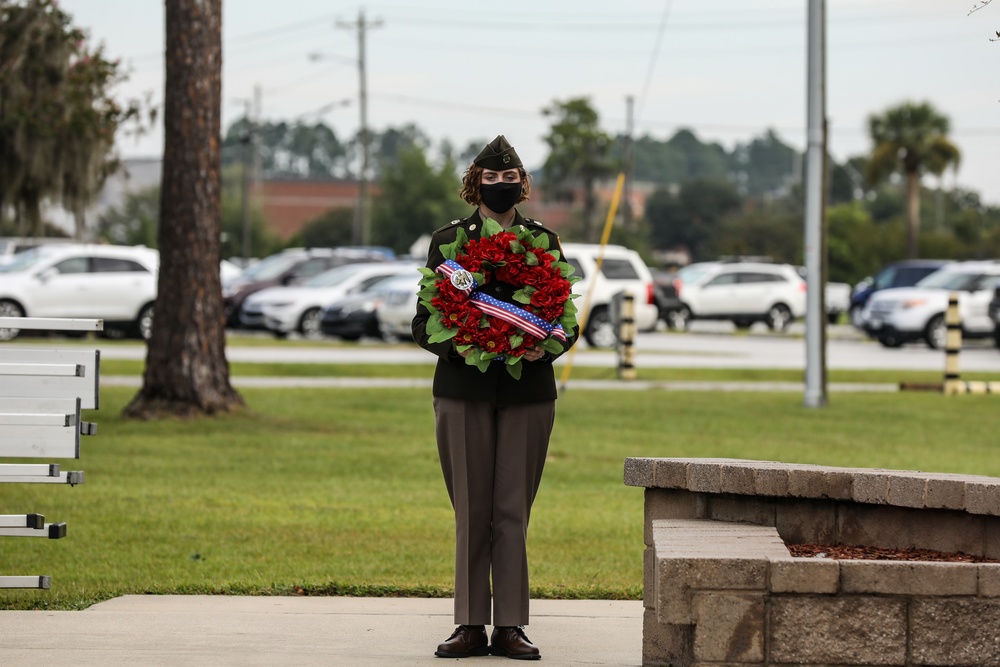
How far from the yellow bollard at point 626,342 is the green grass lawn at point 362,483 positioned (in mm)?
2548

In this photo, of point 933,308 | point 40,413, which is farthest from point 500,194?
point 933,308

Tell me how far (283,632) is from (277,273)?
97.1ft

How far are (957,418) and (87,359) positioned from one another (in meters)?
13.0

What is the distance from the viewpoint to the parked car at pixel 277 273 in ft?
113

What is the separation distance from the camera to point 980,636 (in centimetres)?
489

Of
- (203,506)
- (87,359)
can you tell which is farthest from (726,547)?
(203,506)

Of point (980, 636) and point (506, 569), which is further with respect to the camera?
point (506, 569)

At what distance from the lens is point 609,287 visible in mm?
30297

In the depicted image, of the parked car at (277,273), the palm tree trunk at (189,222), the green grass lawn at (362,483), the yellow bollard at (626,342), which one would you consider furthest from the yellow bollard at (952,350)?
the parked car at (277,273)

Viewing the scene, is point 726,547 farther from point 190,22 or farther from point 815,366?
point 815,366

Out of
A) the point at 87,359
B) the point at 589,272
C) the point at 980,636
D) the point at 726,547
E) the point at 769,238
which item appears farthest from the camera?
the point at 769,238

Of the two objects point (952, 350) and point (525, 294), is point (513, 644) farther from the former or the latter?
point (952, 350)

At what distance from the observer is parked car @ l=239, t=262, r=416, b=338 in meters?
33.0

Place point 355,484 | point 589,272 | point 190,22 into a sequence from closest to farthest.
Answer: point 355,484 < point 190,22 < point 589,272
